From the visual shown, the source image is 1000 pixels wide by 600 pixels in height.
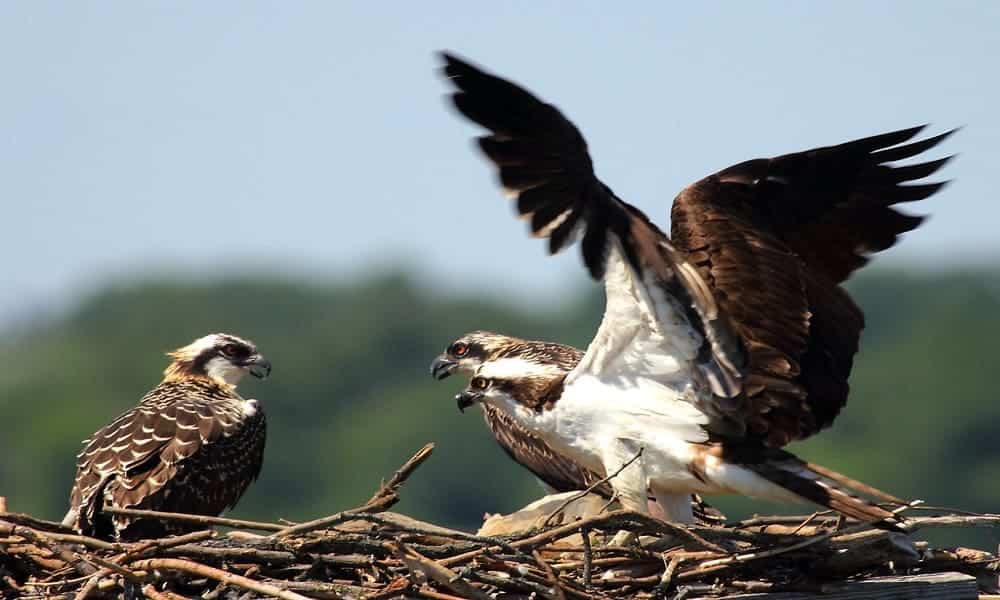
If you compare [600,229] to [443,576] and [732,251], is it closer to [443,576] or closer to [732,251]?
[732,251]

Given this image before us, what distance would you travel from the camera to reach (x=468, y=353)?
1005 cm

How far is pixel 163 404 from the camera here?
924cm

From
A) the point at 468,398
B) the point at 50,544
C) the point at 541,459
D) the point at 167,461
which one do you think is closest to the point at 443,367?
the point at 541,459

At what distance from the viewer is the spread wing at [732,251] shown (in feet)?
23.6

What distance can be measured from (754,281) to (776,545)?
1205 mm

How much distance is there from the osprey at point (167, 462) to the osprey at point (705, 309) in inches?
50.1

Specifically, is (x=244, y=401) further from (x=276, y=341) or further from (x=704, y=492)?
(x=276, y=341)

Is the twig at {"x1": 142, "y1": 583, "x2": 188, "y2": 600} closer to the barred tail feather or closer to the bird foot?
the bird foot

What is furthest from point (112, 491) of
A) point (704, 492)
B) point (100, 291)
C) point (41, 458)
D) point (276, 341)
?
point (100, 291)

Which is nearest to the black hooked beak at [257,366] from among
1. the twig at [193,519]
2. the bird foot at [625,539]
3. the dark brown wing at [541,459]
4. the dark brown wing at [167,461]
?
the dark brown wing at [167,461]

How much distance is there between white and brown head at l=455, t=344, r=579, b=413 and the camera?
8297 mm

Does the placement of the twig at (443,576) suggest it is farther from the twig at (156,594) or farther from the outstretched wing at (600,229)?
the outstretched wing at (600,229)

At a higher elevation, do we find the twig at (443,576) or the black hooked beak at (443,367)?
the black hooked beak at (443,367)

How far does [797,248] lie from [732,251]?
2.33 ft
